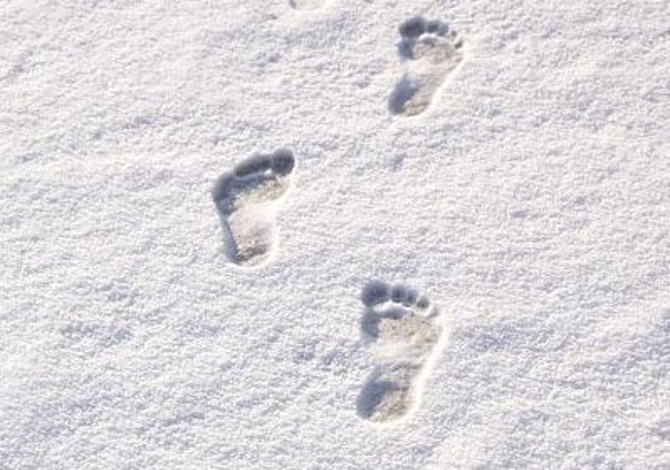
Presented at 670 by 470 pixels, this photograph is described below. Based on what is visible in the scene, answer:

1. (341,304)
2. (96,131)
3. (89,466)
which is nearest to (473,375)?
(341,304)

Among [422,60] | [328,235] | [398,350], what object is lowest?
[398,350]

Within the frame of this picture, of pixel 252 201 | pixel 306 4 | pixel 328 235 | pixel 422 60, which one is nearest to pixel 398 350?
pixel 328 235

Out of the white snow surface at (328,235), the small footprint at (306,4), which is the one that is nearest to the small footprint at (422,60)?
the white snow surface at (328,235)

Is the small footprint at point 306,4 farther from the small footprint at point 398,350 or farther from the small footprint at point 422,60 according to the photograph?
the small footprint at point 398,350

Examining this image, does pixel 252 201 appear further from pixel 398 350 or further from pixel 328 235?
pixel 398 350

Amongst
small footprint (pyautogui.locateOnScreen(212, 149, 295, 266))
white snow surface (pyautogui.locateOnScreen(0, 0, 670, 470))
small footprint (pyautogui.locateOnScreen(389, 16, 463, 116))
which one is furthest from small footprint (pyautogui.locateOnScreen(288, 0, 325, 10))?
small footprint (pyautogui.locateOnScreen(212, 149, 295, 266))

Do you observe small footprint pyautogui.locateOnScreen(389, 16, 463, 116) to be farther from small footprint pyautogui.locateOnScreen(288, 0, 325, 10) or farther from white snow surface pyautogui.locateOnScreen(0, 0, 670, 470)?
small footprint pyautogui.locateOnScreen(288, 0, 325, 10)

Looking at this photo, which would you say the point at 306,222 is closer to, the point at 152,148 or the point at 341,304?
the point at 341,304

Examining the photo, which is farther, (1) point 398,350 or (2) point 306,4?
(2) point 306,4
